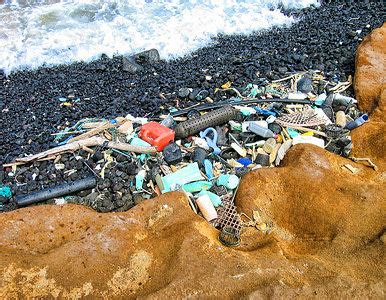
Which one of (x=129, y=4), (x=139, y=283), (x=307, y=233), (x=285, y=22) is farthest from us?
(x=129, y=4)

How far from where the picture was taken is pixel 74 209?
15.4ft

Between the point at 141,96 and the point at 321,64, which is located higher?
the point at 321,64

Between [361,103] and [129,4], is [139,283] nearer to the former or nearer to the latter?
[361,103]

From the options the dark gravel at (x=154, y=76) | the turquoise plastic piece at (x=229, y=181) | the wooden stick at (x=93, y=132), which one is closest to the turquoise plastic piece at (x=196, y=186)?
the turquoise plastic piece at (x=229, y=181)

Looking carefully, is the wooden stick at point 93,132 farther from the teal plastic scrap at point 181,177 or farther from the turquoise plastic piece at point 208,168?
the turquoise plastic piece at point 208,168

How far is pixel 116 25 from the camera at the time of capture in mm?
10305

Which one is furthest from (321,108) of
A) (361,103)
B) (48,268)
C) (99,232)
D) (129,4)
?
(129,4)

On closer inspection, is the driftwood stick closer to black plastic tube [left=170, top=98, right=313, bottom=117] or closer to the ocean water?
black plastic tube [left=170, top=98, right=313, bottom=117]

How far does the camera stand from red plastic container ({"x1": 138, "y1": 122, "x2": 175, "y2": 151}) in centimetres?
582

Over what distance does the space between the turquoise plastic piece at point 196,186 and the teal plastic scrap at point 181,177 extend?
6 cm

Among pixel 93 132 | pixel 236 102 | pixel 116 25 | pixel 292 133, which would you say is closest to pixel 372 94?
pixel 292 133

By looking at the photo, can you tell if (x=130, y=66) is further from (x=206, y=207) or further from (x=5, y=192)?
(x=206, y=207)

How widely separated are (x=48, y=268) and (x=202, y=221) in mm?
1627

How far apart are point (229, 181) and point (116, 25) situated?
649 centimetres
